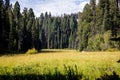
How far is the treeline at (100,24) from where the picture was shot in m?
58.2

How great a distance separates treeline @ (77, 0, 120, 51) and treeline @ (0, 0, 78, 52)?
51.5ft

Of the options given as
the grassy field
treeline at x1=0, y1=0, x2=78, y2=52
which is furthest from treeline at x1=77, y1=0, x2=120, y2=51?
the grassy field

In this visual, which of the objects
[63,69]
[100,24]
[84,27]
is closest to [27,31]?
[84,27]

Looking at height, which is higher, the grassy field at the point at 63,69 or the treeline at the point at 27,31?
the treeline at the point at 27,31

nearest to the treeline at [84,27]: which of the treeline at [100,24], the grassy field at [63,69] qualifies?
the treeline at [100,24]

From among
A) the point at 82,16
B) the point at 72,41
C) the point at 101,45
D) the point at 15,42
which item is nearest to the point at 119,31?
the point at 101,45

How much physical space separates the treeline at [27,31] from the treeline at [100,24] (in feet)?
51.5

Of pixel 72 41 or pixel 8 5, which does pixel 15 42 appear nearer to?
pixel 8 5

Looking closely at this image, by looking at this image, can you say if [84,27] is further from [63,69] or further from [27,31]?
[63,69]

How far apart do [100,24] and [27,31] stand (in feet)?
70.0

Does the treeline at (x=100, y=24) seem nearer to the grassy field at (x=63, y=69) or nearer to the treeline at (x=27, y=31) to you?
the treeline at (x=27, y=31)

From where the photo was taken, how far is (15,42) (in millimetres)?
68250

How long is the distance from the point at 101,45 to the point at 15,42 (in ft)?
70.6

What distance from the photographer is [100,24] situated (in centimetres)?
6806
